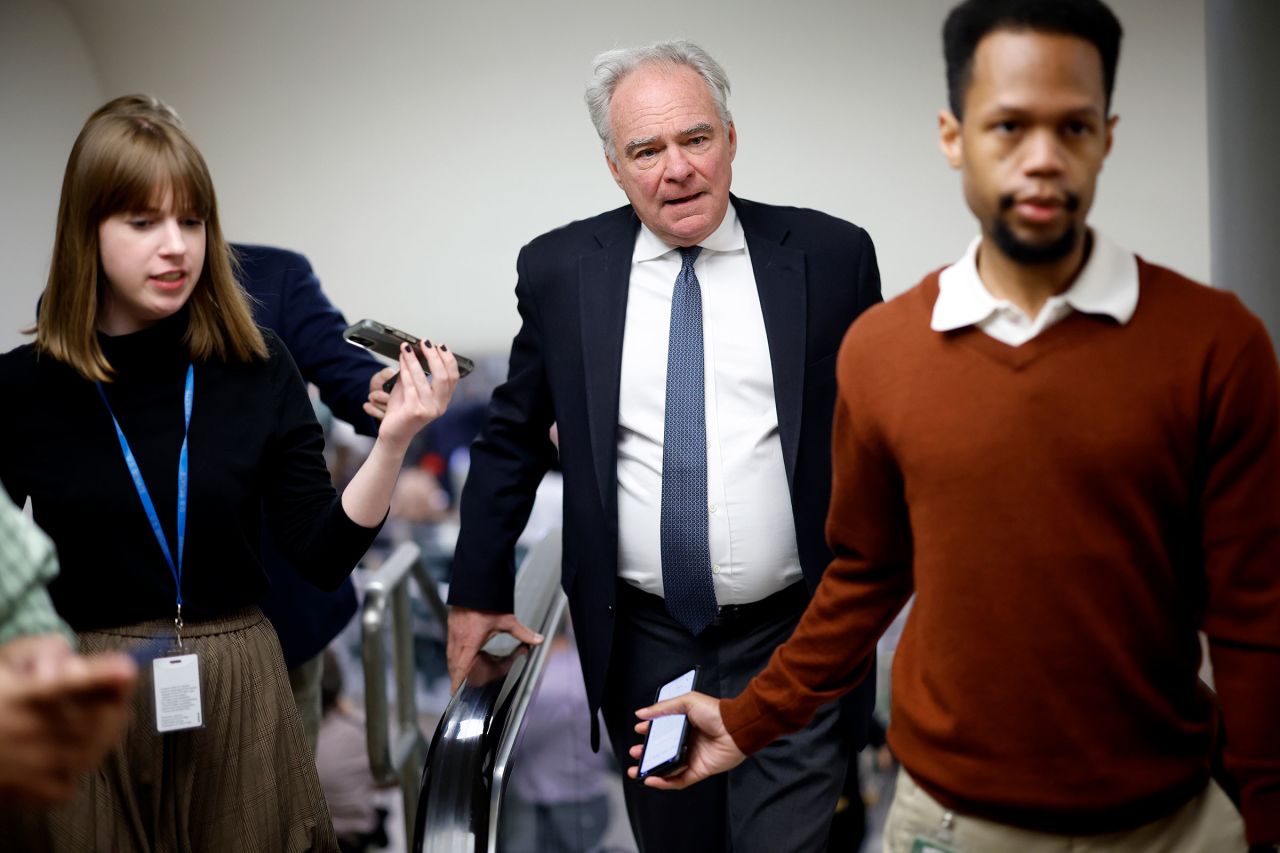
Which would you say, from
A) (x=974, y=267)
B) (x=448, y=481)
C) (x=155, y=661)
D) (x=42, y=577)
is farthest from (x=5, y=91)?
(x=974, y=267)

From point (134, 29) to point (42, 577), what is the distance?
3.95 metres

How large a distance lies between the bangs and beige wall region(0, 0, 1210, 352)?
2.52m

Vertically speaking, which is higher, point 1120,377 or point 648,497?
point 1120,377

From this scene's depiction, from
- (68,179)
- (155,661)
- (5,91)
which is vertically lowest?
(155,661)

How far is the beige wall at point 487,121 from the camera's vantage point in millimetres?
4277

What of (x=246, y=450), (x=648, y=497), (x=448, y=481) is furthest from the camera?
(x=448, y=481)

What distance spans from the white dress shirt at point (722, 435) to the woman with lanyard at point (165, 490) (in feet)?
1.50

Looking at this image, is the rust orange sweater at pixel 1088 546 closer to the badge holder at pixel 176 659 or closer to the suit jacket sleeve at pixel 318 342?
the badge holder at pixel 176 659

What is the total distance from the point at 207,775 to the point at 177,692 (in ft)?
0.52

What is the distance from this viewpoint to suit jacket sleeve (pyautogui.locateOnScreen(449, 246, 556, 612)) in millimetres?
2455

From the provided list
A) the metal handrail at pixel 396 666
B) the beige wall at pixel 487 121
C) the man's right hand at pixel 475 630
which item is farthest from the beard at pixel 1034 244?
the beige wall at pixel 487 121

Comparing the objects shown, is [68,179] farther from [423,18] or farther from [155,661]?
[423,18]

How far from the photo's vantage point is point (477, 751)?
6.55ft

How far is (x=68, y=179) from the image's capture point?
195 centimetres
